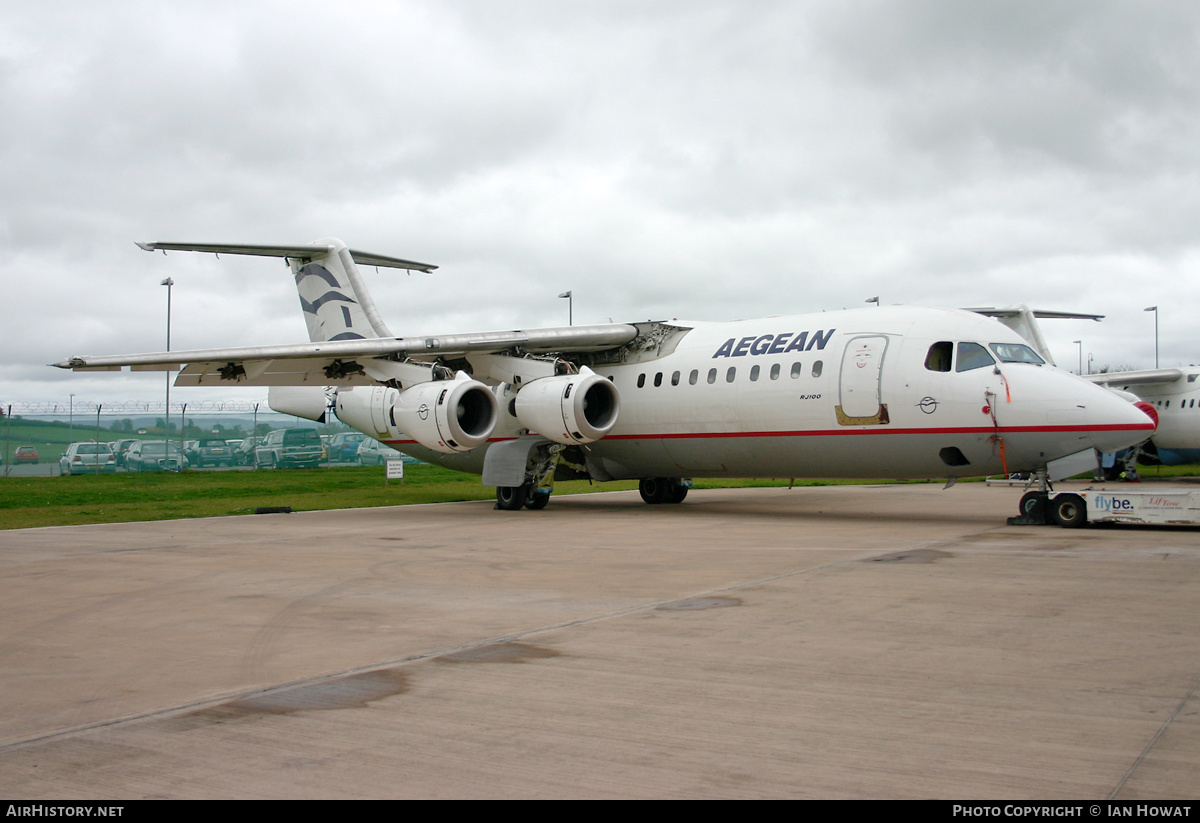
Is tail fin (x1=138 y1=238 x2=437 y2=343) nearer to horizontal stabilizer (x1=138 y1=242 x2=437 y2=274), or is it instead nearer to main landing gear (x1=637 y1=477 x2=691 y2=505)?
horizontal stabilizer (x1=138 y1=242 x2=437 y2=274)

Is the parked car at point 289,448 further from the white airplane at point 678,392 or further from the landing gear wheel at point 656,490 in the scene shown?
the landing gear wheel at point 656,490

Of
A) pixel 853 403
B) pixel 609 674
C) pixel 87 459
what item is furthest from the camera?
pixel 87 459

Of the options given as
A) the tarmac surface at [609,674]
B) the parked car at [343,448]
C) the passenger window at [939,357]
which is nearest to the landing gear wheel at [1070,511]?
the passenger window at [939,357]

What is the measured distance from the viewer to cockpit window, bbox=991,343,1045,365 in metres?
14.6

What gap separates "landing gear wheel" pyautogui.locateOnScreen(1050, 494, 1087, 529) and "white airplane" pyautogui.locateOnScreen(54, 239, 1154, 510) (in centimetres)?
48

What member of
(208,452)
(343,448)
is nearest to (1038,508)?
(208,452)

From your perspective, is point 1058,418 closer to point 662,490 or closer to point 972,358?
point 972,358

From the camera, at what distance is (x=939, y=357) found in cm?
1494

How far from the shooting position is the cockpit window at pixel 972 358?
47.8 feet

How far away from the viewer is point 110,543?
1315 centimetres

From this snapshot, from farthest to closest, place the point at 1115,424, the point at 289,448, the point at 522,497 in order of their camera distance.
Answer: the point at 289,448 < the point at 522,497 < the point at 1115,424

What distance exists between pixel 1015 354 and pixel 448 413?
9530 millimetres

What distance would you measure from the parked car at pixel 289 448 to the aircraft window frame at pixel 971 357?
38.9 m
